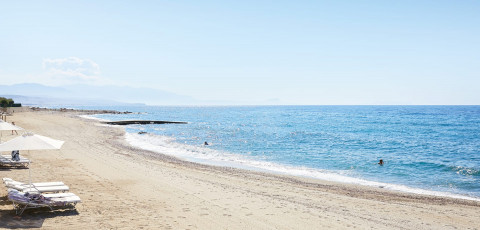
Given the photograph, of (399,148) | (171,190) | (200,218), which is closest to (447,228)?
(200,218)

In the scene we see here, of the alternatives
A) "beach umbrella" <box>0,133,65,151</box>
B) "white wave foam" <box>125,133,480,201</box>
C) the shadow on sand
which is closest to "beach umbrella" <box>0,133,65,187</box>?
"beach umbrella" <box>0,133,65,151</box>

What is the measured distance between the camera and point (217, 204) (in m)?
12.5

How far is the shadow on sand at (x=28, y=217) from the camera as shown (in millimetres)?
9422

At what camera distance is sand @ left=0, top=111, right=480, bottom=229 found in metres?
10.3

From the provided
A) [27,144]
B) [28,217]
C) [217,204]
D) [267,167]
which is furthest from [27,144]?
[267,167]

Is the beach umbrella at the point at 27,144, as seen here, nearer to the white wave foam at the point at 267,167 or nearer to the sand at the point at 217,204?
the sand at the point at 217,204

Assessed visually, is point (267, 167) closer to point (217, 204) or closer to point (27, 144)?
point (217, 204)

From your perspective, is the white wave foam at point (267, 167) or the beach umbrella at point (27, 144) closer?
the beach umbrella at point (27, 144)

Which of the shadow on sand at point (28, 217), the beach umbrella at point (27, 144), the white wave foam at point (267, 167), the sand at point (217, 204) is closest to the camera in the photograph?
the shadow on sand at point (28, 217)

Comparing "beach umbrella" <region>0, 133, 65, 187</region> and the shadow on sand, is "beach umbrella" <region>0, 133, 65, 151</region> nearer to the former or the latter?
"beach umbrella" <region>0, 133, 65, 187</region>

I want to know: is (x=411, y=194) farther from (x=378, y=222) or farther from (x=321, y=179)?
(x=378, y=222)

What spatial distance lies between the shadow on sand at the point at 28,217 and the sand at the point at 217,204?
25 mm

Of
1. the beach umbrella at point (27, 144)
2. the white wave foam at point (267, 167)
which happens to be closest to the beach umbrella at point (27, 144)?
the beach umbrella at point (27, 144)

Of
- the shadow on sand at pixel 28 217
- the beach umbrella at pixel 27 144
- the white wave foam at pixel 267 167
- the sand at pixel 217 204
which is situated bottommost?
the white wave foam at pixel 267 167
